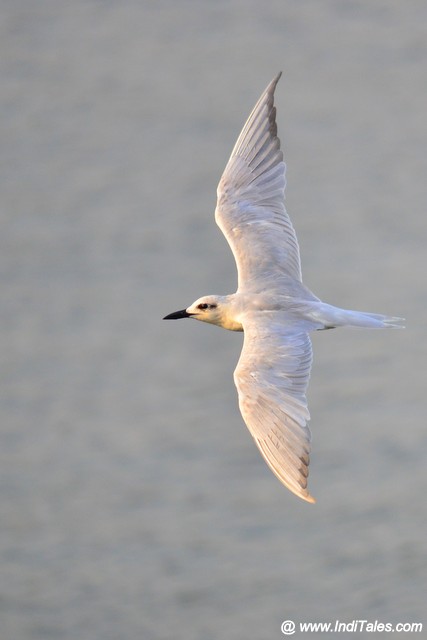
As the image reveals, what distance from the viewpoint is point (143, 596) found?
14.7 meters

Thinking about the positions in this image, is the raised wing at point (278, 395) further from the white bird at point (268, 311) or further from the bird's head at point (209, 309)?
the bird's head at point (209, 309)

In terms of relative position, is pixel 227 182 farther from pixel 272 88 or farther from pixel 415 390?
pixel 415 390

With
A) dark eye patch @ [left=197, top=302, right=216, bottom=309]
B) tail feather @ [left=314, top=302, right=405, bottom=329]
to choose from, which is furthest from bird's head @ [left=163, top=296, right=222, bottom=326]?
tail feather @ [left=314, top=302, right=405, bottom=329]

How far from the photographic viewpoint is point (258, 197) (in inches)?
531

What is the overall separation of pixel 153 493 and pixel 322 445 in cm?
192

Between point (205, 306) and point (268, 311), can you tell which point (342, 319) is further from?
point (205, 306)

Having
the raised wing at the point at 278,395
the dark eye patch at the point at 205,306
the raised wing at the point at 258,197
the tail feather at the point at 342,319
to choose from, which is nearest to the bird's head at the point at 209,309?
the dark eye patch at the point at 205,306

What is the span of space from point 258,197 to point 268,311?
5.55 ft

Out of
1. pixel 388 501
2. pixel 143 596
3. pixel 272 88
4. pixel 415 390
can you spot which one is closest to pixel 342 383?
pixel 415 390

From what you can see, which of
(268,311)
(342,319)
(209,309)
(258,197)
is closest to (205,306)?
(209,309)

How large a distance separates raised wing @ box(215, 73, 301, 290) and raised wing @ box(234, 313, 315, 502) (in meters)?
1.25

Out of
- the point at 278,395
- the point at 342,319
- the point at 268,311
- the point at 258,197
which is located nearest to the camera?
the point at 278,395

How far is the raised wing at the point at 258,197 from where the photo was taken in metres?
13.1

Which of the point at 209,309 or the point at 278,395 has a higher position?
the point at 209,309
